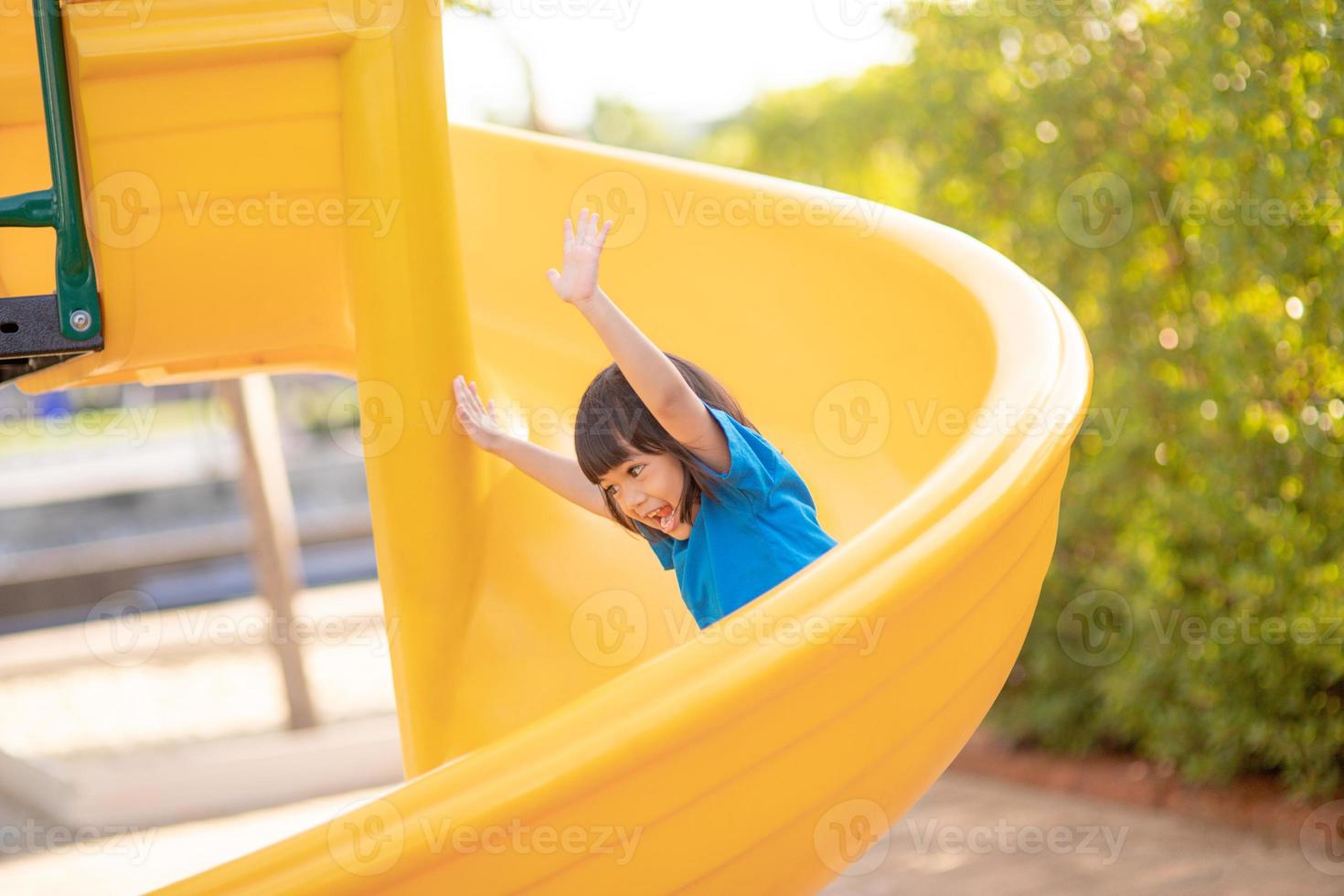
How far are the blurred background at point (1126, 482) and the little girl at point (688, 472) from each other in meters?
1.02

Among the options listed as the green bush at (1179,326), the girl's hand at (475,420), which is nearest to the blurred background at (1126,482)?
the green bush at (1179,326)

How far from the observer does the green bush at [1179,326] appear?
2639mm

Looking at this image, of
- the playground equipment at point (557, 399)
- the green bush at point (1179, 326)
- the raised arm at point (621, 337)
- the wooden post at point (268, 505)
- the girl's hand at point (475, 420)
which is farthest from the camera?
the wooden post at point (268, 505)

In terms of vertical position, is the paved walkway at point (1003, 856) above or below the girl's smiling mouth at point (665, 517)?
below

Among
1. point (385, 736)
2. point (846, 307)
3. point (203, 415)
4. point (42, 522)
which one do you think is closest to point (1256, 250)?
point (846, 307)

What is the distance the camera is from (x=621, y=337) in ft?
4.87

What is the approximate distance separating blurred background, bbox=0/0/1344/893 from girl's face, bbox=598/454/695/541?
3.53 feet

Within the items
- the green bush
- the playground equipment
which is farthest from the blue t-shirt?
the green bush

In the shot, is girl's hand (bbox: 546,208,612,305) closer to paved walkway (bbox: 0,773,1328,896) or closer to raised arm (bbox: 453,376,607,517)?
raised arm (bbox: 453,376,607,517)

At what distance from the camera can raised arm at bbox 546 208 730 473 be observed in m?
1.49

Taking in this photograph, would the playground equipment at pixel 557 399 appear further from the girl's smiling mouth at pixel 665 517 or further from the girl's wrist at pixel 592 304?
the girl's wrist at pixel 592 304

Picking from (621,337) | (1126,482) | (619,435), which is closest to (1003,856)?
(1126,482)

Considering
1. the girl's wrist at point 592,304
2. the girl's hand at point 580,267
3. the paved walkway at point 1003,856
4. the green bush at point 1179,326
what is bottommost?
the paved walkway at point 1003,856

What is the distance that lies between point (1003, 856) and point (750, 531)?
5.65 feet
